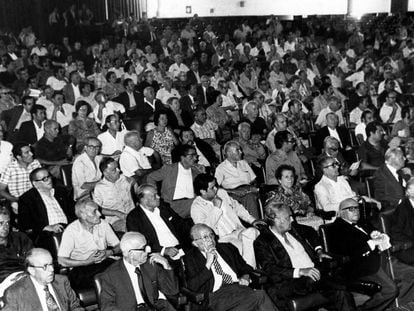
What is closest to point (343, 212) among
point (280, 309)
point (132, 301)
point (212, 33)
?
point (280, 309)

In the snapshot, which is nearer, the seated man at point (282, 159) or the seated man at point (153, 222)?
the seated man at point (153, 222)

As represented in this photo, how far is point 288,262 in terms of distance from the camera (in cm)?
484

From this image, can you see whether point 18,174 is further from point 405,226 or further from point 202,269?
point 405,226

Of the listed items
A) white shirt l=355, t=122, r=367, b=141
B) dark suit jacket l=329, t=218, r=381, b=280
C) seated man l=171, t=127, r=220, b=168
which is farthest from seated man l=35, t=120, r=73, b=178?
white shirt l=355, t=122, r=367, b=141

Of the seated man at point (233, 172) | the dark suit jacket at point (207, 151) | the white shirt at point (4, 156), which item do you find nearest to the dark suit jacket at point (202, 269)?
the seated man at point (233, 172)

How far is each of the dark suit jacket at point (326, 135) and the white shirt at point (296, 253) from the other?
11.1 ft

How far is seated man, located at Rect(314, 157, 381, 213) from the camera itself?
6.11 m

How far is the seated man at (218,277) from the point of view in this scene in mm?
4465

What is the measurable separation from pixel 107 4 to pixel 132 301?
1416 cm

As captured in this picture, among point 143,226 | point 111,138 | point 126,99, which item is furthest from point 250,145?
point 143,226

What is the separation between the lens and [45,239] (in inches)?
196

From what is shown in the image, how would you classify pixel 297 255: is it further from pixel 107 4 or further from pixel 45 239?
pixel 107 4

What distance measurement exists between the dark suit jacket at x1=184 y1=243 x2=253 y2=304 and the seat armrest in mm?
94

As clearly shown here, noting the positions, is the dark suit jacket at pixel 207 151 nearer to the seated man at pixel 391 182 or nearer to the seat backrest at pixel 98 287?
the seated man at pixel 391 182
